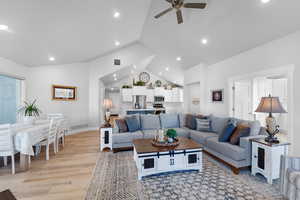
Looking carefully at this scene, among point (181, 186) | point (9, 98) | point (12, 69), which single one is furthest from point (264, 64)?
point (9, 98)

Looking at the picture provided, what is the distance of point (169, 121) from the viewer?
14.9ft

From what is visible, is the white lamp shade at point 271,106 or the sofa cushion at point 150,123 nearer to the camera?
the white lamp shade at point 271,106

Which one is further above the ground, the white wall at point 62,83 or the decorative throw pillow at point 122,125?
the white wall at point 62,83

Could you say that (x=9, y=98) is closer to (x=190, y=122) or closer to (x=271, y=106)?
(x=190, y=122)

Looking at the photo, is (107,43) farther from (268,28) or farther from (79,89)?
(268,28)

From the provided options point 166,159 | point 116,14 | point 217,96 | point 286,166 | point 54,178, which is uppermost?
point 116,14

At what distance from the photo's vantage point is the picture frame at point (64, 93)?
17.1 ft

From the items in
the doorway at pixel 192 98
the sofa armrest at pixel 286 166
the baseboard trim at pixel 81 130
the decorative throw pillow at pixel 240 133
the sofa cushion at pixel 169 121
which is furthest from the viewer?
the doorway at pixel 192 98

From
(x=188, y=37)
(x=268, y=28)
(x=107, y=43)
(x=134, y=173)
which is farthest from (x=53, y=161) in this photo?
(x=268, y=28)

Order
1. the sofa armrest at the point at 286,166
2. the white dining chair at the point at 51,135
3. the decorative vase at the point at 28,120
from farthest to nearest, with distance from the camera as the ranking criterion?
the decorative vase at the point at 28,120, the white dining chair at the point at 51,135, the sofa armrest at the point at 286,166

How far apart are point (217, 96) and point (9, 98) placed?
22.0ft

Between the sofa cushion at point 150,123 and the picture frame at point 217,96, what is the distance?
7.83ft

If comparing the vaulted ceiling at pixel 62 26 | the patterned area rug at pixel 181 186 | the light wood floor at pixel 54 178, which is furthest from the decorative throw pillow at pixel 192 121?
the vaulted ceiling at pixel 62 26

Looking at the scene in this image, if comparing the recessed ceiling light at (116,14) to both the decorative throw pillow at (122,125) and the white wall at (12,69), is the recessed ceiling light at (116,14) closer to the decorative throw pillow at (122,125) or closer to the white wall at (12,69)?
the decorative throw pillow at (122,125)
